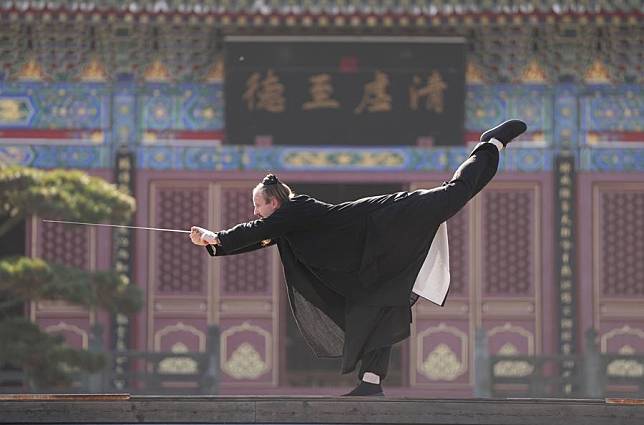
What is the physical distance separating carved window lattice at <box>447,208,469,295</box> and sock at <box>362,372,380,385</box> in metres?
8.57

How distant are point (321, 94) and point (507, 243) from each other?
2456 millimetres

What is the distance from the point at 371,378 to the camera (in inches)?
313

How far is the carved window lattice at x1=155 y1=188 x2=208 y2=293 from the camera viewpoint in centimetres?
1648

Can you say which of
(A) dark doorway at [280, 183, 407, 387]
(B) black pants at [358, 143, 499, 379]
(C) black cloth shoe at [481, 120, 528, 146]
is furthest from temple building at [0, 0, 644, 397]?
(B) black pants at [358, 143, 499, 379]

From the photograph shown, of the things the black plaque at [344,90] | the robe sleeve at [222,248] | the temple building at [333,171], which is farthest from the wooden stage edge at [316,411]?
the black plaque at [344,90]

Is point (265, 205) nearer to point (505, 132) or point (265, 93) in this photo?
point (505, 132)

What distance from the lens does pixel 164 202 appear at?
16.5m

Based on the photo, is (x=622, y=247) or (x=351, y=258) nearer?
(x=351, y=258)

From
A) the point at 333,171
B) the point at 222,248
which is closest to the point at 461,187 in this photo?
the point at 222,248

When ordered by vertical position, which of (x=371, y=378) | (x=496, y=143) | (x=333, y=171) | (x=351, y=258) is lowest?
(x=371, y=378)

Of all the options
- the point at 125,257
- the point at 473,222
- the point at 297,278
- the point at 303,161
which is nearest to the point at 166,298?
the point at 125,257

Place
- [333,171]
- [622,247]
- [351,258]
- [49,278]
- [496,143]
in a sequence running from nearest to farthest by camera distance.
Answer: [351,258]
[496,143]
[49,278]
[333,171]
[622,247]

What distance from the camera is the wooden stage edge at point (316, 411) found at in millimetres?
7438

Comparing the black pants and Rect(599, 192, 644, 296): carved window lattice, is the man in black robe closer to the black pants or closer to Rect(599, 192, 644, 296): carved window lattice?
the black pants
